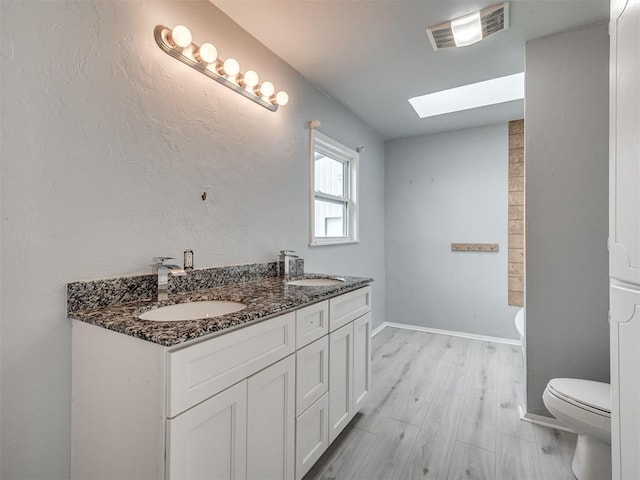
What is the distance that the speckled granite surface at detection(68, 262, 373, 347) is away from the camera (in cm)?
89

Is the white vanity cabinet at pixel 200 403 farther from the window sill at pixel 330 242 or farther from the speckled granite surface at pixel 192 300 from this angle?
the window sill at pixel 330 242

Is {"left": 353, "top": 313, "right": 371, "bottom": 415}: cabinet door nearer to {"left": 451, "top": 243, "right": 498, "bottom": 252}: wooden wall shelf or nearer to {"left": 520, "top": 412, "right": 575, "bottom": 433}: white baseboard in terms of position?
{"left": 520, "top": 412, "right": 575, "bottom": 433}: white baseboard

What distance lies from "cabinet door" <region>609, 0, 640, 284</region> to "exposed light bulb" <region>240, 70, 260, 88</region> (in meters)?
1.51

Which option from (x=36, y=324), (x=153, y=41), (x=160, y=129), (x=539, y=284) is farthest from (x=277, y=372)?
(x=539, y=284)

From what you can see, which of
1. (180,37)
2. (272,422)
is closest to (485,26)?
(180,37)

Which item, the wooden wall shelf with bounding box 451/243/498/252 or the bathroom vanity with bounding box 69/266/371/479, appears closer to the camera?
the bathroom vanity with bounding box 69/266/371/479

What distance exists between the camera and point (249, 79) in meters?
1.73

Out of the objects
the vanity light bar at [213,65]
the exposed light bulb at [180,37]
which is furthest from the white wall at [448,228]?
the exposed light bulb at [180,37]

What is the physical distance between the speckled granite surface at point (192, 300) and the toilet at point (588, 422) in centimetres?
110

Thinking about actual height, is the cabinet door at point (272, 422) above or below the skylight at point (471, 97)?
below

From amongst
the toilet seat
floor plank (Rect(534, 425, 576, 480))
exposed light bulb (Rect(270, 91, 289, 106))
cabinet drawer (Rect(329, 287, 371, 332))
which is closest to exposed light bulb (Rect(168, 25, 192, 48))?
exposed light bulb (Rect(270, 91, 289, 106))

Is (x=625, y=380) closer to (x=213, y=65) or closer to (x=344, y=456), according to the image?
(x=344, y=456)

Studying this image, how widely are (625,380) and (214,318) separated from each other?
4.15 ft

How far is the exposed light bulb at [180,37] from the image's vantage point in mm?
1372
